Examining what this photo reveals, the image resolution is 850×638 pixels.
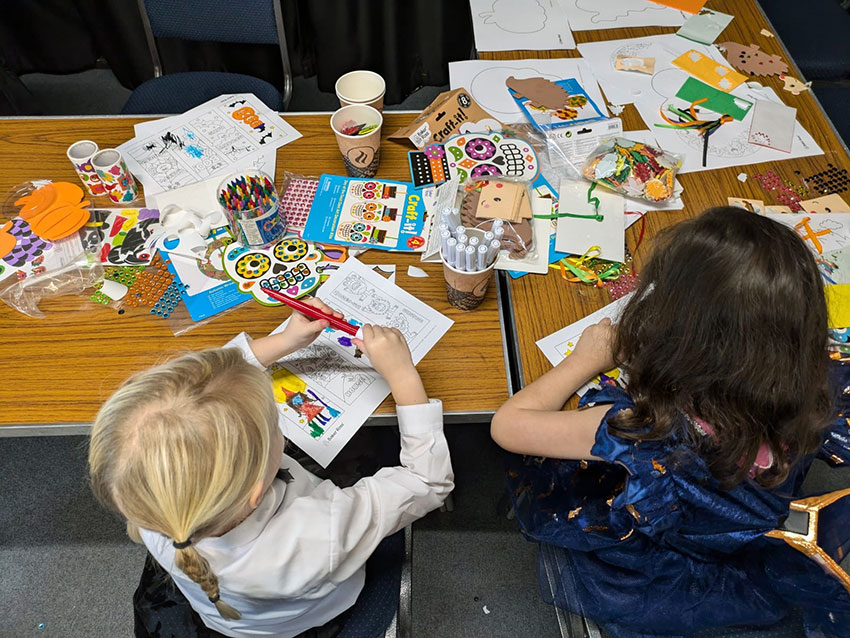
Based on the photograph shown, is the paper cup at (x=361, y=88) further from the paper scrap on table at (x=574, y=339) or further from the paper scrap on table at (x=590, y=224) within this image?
the paper scrap on table at (x=574, y=339)

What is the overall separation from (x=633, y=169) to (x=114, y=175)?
1046 millimetres

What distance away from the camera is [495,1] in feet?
5.35

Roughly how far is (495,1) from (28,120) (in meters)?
1.20

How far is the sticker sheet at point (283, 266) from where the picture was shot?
111 cm

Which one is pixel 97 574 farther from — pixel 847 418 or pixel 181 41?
pixel 181 41

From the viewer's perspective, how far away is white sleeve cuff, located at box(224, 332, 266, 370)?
1.00 meters

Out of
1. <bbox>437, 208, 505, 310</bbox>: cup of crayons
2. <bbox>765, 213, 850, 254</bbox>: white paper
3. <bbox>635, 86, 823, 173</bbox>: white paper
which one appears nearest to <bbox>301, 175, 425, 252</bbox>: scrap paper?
<bbox>437, 208, 505, 310</bbox>: cup of crayons

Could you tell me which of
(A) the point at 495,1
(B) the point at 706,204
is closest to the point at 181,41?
(A) the point at 495,1

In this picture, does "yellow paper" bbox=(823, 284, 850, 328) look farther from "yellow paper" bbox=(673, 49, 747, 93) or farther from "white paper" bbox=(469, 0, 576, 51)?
"white paper" bbox=(469, 0, 576, 51)

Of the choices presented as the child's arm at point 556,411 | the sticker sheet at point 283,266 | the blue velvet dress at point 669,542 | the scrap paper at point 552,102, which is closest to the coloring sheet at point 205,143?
the sticker sheet at point 283,266

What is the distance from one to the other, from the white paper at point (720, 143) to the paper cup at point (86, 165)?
46.5 inches

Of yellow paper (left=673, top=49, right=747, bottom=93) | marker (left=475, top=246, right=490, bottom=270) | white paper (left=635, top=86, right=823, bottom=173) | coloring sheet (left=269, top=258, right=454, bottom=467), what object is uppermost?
yellow paper (left=673, top=49, right=747, bottom=93)

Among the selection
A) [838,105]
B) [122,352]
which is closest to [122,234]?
[122,352]

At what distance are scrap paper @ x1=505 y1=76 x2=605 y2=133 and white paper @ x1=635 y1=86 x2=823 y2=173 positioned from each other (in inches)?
5.1
